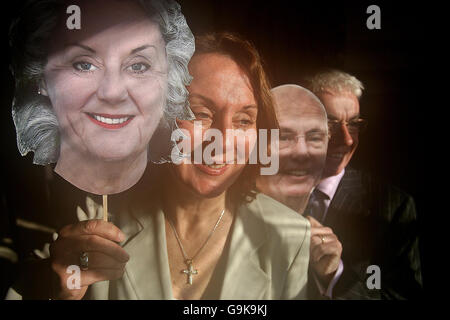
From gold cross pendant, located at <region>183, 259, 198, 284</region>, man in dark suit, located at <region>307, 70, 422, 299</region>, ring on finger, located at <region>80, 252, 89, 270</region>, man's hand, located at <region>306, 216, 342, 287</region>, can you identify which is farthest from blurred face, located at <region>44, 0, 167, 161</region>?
man's hand, located at <region>306, 216, 342, 287</region>

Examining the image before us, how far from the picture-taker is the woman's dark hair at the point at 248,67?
90.7 inches

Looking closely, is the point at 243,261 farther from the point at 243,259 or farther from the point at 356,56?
the point at 356,56

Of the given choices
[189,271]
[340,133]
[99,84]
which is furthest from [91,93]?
[340,133]

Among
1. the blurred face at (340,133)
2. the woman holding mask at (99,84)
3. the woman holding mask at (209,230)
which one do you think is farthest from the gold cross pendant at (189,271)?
the blurred face at (340,133)

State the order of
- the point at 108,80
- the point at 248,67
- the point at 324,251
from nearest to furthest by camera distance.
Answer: the point at 108,80, the point at 248,67, the point at 324,251

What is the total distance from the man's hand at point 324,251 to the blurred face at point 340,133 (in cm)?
31

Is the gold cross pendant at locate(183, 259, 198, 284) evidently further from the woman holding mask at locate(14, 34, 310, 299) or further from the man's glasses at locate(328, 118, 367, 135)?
the man's glasses at locate(328, 118, 367, 135)

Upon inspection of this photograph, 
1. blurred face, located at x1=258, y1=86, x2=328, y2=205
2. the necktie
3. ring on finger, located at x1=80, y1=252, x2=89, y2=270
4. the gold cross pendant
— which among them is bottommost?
the gold cross pendant

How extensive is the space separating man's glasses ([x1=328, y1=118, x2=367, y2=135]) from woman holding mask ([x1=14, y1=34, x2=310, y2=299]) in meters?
0.33

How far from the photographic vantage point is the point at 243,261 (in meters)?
2.38

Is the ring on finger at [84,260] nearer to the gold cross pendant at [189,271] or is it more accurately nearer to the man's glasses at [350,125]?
the gold cross pendant at [189,271]

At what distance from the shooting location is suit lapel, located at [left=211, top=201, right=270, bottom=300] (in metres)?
2.38

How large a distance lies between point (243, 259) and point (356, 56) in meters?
1.26
